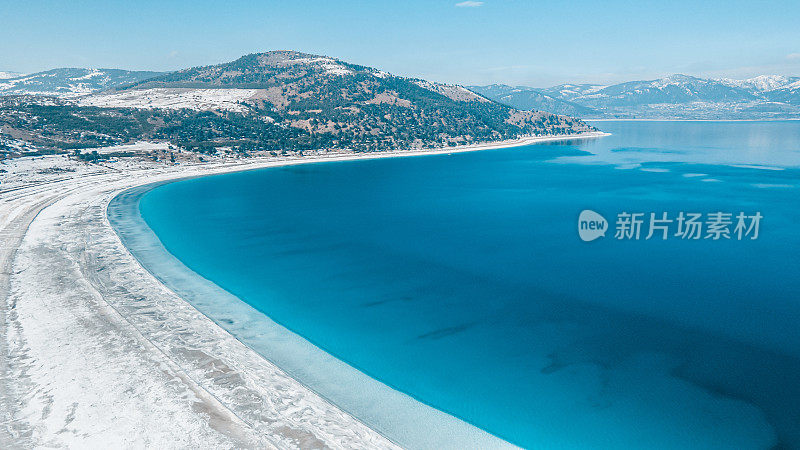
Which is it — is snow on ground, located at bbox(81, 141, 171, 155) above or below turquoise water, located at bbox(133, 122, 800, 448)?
above

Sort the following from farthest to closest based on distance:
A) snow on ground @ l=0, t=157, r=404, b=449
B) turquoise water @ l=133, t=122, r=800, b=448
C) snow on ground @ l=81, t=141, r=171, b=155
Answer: snow on ground @ l=81, t=141, r=171, b=155
turquoise water @ l=133, t=122, r=800, b=448
snow on ground @ l=0, t=157, r=404, b=449

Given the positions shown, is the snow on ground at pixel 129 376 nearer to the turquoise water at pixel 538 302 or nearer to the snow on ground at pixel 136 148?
the turquoise water at pixel 538 302

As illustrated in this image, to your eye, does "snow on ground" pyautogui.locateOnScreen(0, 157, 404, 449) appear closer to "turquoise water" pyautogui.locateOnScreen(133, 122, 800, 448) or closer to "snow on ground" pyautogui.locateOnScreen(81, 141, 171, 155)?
"turquoise water" pyautogui.locateOnScreen(133, 122, 800, 448)

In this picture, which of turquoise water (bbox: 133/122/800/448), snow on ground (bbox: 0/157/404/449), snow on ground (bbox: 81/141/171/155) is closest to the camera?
snow on ground (bbox: 0/157/404/449)

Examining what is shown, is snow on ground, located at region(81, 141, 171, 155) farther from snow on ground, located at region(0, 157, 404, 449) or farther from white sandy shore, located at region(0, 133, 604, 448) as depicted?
snow on ground, located at region(0, 157, 404, 449)

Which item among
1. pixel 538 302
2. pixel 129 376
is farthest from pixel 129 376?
pixel 538 302

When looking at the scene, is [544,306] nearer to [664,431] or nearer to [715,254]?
[664,431]

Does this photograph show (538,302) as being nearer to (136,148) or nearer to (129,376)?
(129,376)

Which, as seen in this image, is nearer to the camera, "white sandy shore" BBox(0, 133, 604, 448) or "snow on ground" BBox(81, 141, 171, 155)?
"white sandy shore" BBox(0, 133, 604, 448)

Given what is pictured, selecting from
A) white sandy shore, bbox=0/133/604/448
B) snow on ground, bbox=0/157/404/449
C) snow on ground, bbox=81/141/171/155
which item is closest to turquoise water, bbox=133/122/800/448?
white sandy shore, bbox=0/133/604/448
